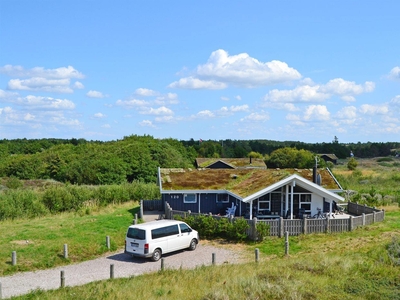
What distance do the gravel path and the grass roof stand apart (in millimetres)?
7362

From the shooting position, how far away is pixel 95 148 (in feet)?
306

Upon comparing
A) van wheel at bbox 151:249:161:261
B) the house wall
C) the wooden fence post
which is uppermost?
the house wall

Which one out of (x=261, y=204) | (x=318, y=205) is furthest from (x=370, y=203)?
(x=261, y=204)

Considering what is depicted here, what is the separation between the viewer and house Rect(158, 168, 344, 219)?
2888 centimetres

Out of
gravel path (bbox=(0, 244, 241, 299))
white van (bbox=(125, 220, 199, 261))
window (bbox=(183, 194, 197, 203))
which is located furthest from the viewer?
window (bbox=(183, 194, 197, 203))

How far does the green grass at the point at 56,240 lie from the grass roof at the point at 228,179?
15.0 ft

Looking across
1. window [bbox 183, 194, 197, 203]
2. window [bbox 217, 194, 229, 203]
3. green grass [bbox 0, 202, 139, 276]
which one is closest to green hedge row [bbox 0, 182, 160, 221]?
green grass [bbox 0, 202, 139, 276]

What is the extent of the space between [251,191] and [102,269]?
38.9 ft

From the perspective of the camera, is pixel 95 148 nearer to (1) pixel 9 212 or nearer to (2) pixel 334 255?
(1) pixel 9 212

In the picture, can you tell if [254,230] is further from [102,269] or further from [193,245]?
[102,269]

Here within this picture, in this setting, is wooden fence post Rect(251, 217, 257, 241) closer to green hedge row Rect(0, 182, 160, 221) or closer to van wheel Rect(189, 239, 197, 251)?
van wheel Rect(189, 239, 197, 251)

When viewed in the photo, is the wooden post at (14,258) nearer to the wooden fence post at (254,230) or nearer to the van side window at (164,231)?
the van side window at (164,231)

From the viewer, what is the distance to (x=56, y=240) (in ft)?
80.7

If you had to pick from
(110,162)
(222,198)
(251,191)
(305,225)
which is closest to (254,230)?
(305,225)
